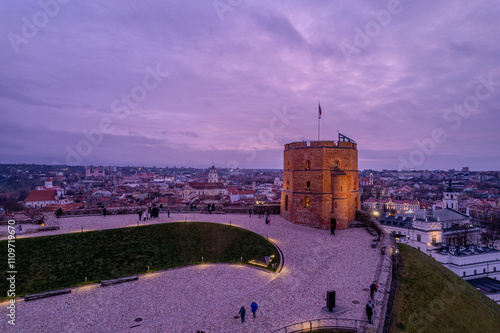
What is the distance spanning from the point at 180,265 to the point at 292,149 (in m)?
17.6

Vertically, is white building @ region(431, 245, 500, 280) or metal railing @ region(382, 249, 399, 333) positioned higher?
metal railing @ region(382, 249, 399, 333)

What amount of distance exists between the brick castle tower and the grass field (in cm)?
750

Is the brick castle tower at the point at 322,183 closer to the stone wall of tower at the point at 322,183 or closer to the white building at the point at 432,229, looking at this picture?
the stone wall of tower at the point at 322,183

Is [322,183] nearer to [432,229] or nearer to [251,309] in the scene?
[251,309]

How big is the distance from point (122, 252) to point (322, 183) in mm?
19953

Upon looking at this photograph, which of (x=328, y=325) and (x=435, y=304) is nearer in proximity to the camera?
(x=328, y=325)

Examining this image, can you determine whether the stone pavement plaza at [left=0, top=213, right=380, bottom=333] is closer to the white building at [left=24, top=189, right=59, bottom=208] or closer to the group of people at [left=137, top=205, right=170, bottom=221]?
the group of people at [left=137, top=205, right=170, bottom=221]

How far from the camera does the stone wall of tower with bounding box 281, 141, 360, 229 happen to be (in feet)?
99.4

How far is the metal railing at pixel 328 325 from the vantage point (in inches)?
502

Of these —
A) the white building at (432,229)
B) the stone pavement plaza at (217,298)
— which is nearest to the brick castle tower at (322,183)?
the stone pavement plaza at (217,298)

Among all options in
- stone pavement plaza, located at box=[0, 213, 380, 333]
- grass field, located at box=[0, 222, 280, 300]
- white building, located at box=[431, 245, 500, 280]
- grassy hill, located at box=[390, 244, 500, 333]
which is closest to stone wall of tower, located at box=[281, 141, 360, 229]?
stone pavement plaza, located at box=[0, 213, 380, 333]

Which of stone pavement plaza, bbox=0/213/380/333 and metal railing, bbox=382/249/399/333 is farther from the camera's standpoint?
stone pavement plaza, bbox=0/213/380/333

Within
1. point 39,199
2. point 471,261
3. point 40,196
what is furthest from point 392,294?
point 40,196

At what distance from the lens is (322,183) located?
99.4 feet
